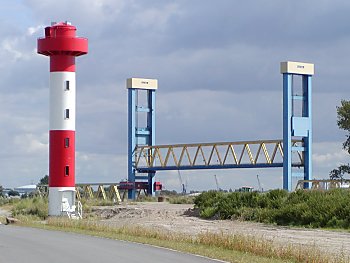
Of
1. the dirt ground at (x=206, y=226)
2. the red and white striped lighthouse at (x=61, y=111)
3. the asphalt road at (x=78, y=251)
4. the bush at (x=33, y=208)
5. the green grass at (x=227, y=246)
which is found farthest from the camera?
the bush at (x=33, y=208)

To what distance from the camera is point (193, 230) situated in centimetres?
4316

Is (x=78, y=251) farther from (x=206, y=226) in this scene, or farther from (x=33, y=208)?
(x=33, y=208)

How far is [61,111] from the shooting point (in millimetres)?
57031

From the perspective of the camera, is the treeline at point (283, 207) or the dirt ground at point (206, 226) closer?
the dirt ground at point (206, 226)

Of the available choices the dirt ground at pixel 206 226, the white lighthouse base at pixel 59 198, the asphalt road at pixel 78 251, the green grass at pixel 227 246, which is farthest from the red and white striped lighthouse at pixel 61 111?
the asphalt road at pixel 78 251

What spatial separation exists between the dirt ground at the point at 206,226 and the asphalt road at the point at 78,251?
6.42m

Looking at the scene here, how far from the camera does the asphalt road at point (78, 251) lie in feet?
76.0

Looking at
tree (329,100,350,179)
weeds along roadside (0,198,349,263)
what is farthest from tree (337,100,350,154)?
weeds along roadside (0,198,349,263)

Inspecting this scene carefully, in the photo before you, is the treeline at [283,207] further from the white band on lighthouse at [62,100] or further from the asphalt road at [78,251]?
the asphalt road at [78,251]

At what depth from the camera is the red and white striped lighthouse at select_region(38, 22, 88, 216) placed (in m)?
56.7

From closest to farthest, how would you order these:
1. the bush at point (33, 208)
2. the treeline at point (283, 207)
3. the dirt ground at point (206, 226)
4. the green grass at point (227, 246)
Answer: the green grass at point (227, 246) → the dirt ground at point (206, 226) → the treeline at point (283, 207) → the bush at point (33, 208)

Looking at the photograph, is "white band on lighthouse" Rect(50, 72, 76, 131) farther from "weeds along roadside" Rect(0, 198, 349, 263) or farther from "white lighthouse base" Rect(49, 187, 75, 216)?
"weeds along roadside" Rect(0, 198, 349, 263)

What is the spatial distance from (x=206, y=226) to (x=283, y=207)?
4.94 metres

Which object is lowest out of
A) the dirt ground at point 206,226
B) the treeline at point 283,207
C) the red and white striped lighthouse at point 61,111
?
the dirt ground at point 206,226
